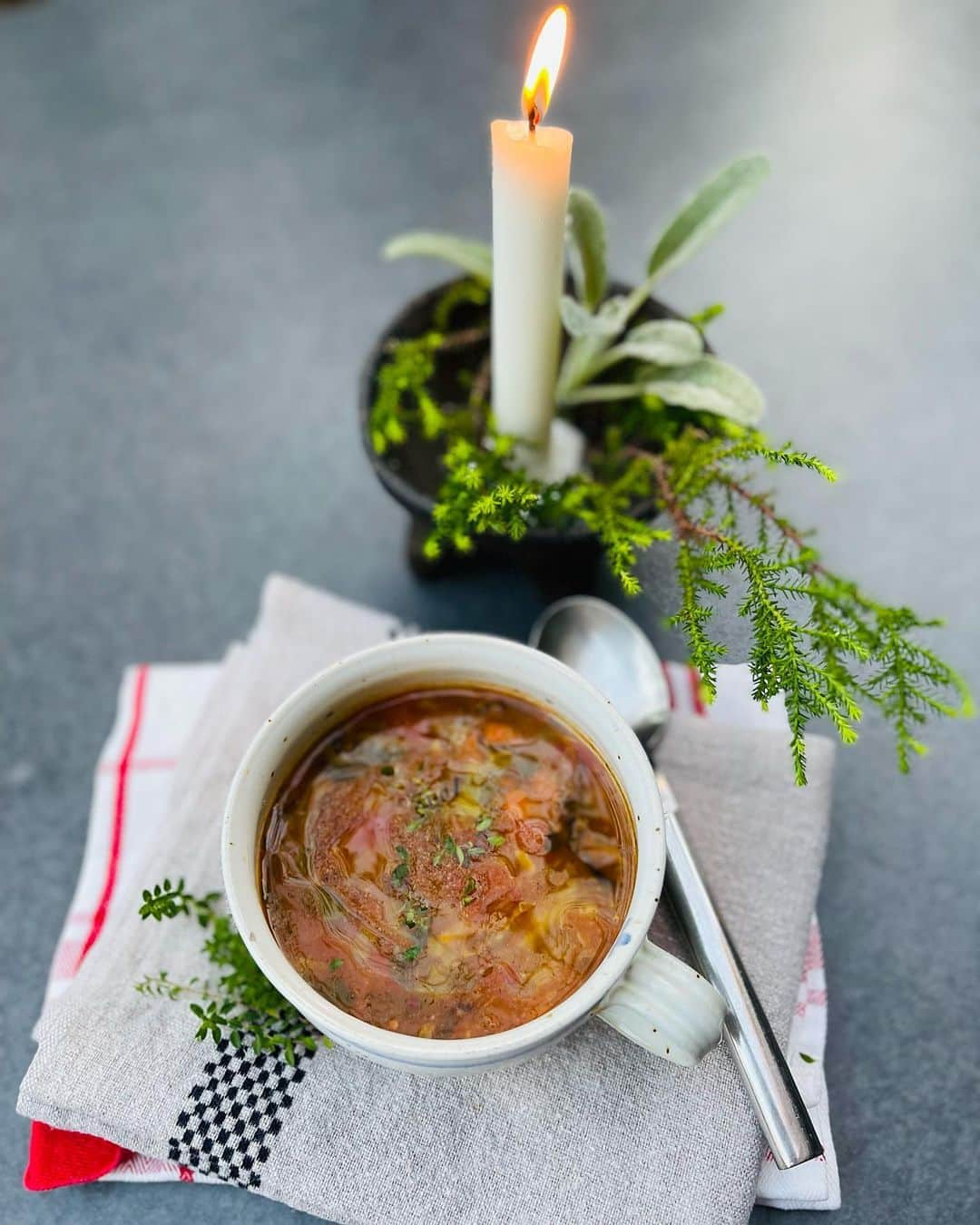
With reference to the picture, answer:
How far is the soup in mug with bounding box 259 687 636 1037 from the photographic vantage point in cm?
55

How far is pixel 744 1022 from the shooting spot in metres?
0.59

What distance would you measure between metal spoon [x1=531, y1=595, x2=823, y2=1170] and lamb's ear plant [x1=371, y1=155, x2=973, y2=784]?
0.09m

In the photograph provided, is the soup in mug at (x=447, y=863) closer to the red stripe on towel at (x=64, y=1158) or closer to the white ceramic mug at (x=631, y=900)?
the white ceramic mug at (x=631, y=900)

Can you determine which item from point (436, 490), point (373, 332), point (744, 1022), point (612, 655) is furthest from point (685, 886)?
point (373, 332)

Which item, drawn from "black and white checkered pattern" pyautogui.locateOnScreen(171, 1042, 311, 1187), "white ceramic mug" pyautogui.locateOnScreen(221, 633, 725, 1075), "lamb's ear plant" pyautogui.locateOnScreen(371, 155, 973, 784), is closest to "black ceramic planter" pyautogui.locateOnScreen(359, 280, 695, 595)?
"lamb's ear plant" pyautogui.locateOnScreen(371, 155, 973, 784)

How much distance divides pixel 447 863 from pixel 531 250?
1.16 feet

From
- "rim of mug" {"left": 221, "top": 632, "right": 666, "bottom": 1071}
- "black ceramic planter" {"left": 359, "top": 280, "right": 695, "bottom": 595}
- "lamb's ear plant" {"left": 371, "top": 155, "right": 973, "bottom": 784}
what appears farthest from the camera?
"black ceramic planter" {"left": 359, "top": 280, "right": 695, "bottom": 595}

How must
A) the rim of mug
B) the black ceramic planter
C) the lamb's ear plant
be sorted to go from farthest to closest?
the black ceramic planter, the lamb's ear plant, the rim of mug

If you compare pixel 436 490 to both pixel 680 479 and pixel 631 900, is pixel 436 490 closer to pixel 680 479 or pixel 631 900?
pixel 680 479

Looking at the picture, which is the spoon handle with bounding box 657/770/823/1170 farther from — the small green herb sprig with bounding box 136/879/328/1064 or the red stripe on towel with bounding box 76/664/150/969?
the red stripe on towel with bounding box 76/664/150/969

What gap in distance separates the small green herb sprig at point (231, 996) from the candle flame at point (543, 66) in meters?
0.48

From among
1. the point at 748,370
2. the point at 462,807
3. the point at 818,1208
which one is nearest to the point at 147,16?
the point at 748,370

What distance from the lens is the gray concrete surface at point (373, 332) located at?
0.75 m

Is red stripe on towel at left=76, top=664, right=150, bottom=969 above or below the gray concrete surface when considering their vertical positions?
below
